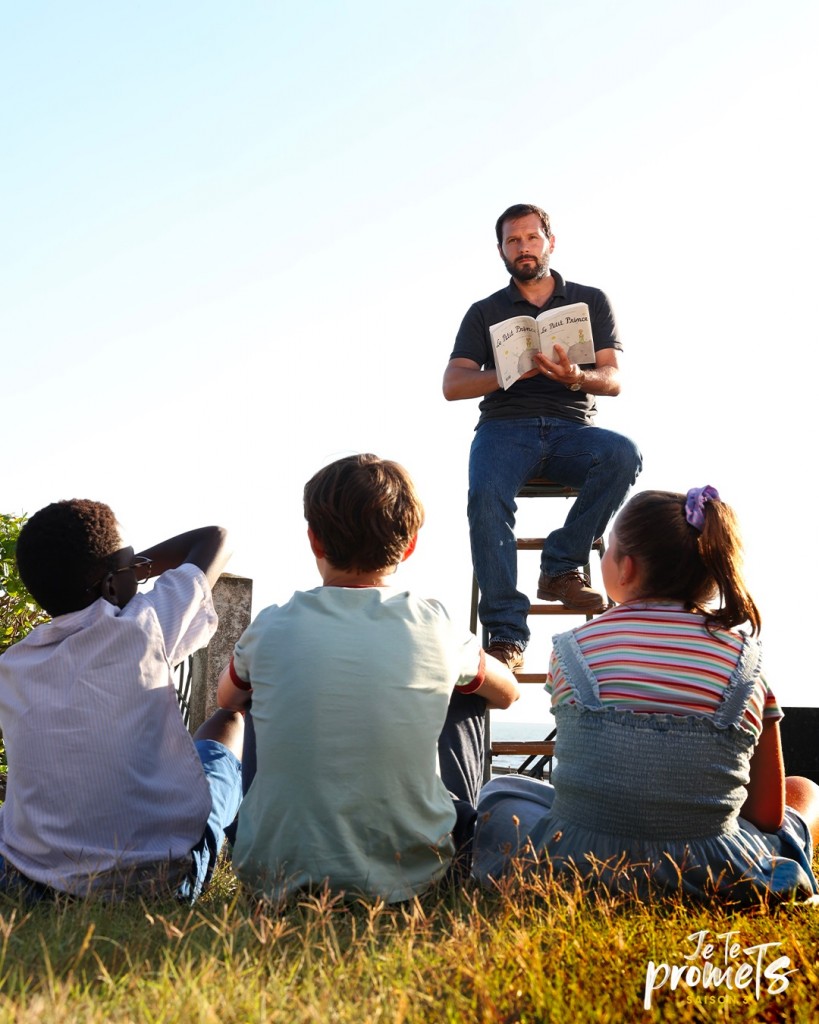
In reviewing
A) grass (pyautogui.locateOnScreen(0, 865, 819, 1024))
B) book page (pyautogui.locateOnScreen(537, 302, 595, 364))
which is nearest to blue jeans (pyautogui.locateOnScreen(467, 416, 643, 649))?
book page (pyautogui.locateOnScreen(537, 302, 595, 364))

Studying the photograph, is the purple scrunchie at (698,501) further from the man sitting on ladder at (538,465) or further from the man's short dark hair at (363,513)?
the man sitting on ladder at (538,465)

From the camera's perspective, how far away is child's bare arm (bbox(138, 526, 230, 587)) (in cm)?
327

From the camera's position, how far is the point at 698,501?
2775 mm

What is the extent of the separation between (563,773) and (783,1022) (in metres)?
0.89

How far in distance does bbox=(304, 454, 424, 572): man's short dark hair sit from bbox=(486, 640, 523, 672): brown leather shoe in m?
1.80

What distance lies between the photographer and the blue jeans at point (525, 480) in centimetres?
476

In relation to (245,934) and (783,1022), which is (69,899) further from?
(783,1022)

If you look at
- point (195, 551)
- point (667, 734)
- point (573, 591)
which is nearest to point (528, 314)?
point (573, 591)

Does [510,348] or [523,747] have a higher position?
[510,348]

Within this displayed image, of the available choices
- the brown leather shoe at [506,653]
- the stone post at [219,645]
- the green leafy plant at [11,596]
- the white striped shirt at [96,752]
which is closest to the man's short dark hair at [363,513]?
the white striped shirt at [96,752]

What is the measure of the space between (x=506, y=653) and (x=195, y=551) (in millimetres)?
1749

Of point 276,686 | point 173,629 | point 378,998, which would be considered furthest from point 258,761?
point 378,998

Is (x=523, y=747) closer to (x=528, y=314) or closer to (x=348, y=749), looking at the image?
(x=528, y=314)

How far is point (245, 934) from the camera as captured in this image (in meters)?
2.24
